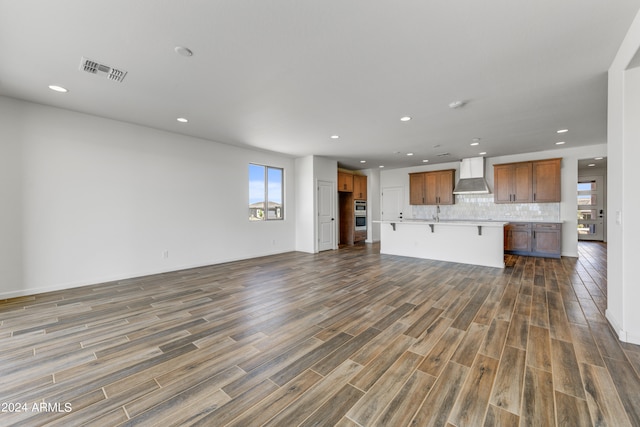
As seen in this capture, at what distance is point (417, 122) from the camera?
4516mm

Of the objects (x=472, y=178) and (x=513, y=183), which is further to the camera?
(x=472, y=178)

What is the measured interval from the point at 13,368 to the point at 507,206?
30.9 feet

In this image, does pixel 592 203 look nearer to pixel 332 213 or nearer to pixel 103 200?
pixel 332 213

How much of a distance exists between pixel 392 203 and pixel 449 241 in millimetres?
3677

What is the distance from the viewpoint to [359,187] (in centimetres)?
941

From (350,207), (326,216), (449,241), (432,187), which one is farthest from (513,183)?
(326,216)

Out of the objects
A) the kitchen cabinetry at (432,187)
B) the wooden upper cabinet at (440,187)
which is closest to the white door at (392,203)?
the kitchen cabinetry at (432,187)

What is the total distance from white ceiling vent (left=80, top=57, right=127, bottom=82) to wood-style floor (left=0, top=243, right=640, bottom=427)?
9.04 ft

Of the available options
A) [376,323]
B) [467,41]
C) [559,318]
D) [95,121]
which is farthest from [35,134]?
[559,318]

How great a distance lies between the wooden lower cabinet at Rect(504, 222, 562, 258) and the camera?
6.31 meters

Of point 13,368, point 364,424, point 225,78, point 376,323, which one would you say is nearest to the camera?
point 364,424

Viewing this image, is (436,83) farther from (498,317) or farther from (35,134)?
(35,134)

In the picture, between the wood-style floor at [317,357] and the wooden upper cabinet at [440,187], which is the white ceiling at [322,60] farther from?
the wooden upper cabinet at [440,187]

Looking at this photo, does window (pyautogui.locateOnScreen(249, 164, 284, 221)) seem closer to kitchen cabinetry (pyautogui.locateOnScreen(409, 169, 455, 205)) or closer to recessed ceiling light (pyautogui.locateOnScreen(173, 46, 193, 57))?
recessed ceiling light (pyautogui.locateOnScreen(173, 46, 193, 57))
